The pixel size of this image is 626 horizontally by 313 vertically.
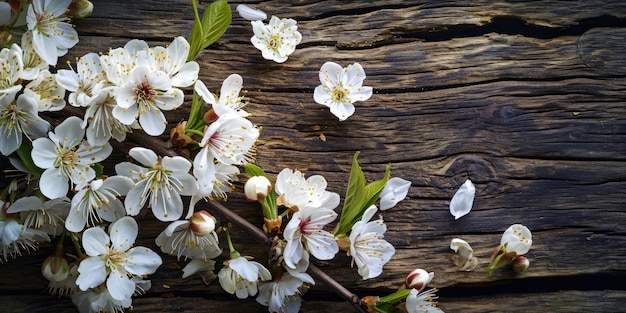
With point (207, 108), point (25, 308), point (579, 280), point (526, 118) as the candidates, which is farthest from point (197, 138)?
point (579, 280)

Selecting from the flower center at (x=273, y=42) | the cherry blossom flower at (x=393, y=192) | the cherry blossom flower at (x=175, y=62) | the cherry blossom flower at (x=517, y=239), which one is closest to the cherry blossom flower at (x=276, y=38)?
the flower center at (x=273, y=42)

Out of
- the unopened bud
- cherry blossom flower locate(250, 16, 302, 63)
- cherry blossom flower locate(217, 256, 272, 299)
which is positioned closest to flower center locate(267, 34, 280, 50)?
cherry blossom flower locate(250, 16, 302, 63)

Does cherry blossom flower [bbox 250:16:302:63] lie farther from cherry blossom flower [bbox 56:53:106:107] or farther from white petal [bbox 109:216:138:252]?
white petal [bbox 109:216:138:252]

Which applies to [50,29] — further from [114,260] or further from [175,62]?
[114,260]

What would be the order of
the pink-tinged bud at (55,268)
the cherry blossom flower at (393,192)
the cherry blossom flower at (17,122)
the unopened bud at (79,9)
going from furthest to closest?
1. the cherry blossom flower at (393,192)
2. the unopened bud at (79,9)
3. the pink-tinged bud at (55,268)
4. the cherry blossom flower at (17,122)

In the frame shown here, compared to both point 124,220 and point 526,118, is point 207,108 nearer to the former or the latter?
point 124,220

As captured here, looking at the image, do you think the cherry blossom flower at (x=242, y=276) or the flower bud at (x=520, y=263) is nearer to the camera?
the cherry blossom flower at (x=242, y=276)

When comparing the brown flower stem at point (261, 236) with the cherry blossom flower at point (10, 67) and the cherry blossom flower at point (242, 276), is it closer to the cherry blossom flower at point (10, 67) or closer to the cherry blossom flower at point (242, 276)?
the cherry blossom flower at point (242, 276)

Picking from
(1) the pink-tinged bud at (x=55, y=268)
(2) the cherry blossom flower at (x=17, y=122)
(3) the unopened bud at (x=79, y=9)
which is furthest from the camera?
(3) the unopened bud at (x=79, y=9)
